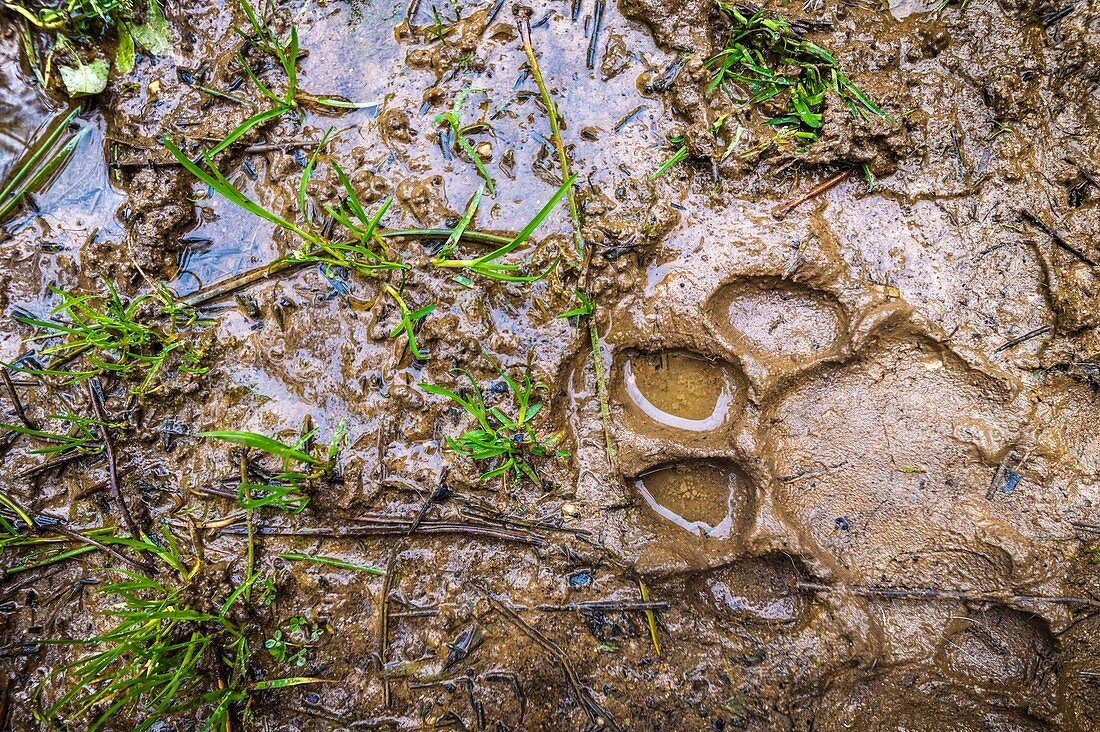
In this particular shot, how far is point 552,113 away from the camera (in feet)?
7.22

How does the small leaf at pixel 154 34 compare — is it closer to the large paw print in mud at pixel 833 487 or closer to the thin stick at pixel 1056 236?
the large paw print in mud at pixel 833 487

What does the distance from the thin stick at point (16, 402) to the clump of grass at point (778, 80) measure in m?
2.65

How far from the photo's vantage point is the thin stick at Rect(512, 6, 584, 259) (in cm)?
218

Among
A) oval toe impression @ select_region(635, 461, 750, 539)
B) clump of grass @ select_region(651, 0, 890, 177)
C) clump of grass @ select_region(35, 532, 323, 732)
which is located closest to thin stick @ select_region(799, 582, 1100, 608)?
oval toe impression @ select_region(635, 461, 750, 539)

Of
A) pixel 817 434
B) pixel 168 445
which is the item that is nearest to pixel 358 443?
pixel 168 445

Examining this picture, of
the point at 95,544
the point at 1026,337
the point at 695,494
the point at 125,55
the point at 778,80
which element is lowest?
the point at 95,544

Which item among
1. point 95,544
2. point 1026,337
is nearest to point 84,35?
point 95,544

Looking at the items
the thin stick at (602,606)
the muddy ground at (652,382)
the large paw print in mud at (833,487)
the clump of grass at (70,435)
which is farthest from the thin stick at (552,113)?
the clump of grass at (70,435)

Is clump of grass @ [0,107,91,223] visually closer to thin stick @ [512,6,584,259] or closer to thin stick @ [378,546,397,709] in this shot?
thin stick @ [512,6,584,259]

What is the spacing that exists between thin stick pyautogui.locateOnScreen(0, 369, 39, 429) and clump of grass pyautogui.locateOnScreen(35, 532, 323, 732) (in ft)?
2.30

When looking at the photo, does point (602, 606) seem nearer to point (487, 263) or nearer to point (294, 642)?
point (294, 642)

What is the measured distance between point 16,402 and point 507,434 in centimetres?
194

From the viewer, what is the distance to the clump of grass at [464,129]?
226 cm

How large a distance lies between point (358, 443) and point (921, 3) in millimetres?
2787
